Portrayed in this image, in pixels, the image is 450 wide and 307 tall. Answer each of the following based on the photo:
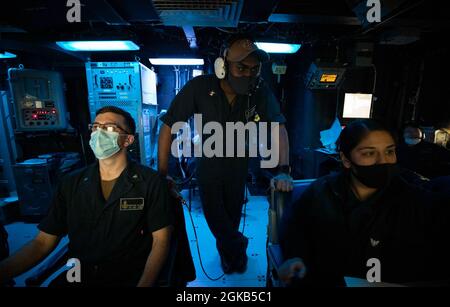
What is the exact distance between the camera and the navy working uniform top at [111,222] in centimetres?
115

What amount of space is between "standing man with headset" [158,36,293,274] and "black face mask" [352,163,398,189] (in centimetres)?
51

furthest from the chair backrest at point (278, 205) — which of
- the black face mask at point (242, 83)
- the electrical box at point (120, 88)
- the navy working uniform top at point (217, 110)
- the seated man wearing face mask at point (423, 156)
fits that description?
the seated man wearing face mask at point (423, 156)

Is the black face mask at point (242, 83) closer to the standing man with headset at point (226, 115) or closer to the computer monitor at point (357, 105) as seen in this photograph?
the standing man with headset at point (226, 115)

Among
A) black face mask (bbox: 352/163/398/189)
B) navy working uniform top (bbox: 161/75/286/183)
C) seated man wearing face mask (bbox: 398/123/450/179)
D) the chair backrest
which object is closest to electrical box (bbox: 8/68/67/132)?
navy working uniform top (bbox: 161/75/286/183)

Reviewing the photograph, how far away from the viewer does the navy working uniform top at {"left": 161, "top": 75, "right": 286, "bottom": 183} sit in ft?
5.69

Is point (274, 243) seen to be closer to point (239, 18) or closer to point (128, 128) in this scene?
point (128, 128)

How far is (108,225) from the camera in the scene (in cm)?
114

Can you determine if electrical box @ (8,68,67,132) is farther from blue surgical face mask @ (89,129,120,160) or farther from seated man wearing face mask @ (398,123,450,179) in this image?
seated man wearing face mask @ (398,123,450,179)

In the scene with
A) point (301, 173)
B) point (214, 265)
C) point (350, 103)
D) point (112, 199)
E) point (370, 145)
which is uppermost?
point (350, 103)

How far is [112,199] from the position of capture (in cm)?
117

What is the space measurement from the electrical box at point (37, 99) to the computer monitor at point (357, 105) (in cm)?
454

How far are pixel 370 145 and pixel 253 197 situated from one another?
2.76m
